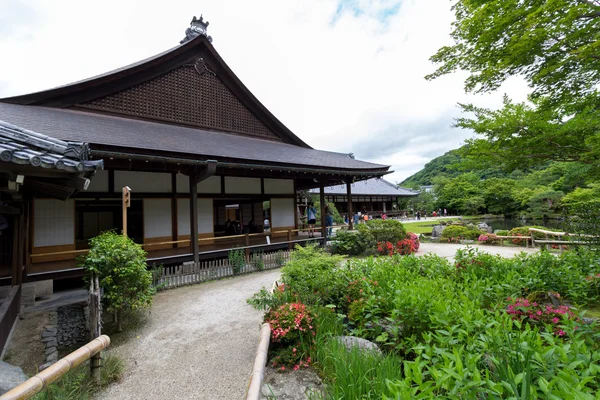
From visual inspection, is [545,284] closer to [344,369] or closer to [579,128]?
[579,128]

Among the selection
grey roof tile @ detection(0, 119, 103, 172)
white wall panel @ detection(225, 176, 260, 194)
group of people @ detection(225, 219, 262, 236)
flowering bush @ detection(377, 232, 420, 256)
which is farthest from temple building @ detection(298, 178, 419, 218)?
grey roof tile @ detection(0, 119, 103, 172)

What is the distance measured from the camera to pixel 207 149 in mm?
7883

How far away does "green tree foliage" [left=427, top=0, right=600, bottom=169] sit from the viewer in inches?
136

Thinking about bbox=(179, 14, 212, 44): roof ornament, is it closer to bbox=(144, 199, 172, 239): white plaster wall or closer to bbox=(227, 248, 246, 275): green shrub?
bbox=(144, 199, 172, 239): white plaster wall

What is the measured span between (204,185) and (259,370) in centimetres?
742

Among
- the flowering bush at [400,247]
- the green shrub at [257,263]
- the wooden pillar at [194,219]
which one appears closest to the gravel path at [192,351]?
the wooden pillar at [194,219]

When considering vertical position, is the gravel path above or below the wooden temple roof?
below

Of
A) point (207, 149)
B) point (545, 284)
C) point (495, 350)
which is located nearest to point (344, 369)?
point (495, 350)

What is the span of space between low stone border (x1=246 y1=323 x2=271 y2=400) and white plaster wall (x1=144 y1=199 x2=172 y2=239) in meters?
6.13

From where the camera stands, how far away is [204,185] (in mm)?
9031

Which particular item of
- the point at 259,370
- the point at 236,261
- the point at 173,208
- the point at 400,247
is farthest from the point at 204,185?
the point at 259,370

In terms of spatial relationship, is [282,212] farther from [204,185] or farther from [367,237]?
[367,237]

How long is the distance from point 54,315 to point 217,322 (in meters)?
3.20

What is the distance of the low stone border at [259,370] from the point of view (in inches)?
85.7
